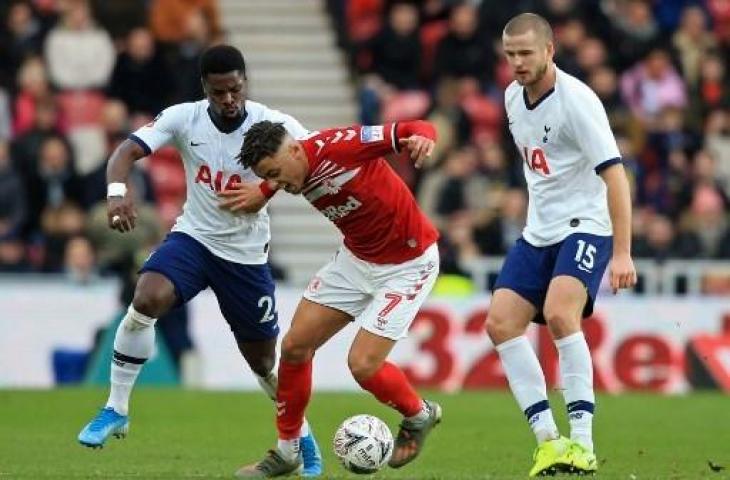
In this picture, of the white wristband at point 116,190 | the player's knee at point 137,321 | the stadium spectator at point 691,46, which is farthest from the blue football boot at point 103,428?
the stadium spectator at point 691,46

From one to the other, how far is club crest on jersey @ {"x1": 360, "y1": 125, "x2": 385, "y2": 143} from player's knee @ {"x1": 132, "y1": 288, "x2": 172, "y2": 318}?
157 centimetres

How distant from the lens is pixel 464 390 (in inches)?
819

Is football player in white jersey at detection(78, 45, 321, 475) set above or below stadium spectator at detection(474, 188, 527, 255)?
above

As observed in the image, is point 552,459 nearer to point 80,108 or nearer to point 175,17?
point 80,108

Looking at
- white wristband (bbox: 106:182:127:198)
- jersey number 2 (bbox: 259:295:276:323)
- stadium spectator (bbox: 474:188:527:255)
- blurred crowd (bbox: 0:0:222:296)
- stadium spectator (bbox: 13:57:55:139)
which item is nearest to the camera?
white wristband (bbox: 106:182:127:198)

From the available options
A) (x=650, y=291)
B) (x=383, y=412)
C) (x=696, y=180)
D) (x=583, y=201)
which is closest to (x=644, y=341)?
(x=650, y=291)

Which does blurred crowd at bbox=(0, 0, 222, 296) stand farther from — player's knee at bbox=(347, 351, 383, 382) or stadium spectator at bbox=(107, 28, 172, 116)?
player's knee at bbox=(347, 351, 383, 382)

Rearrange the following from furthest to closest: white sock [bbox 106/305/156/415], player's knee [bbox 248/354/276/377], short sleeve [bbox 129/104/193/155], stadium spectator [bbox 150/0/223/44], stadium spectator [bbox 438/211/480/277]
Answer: stadium spectator [bbox 150/0/223/44] → stadium spectator [bbox 438/211/480/277] → player's knee [bbox 248/354/276/377] → short sleeve [bbox 129/104/193/155] → white sock [bbox 106/305/156/415]

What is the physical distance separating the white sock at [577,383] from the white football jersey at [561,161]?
65 cm

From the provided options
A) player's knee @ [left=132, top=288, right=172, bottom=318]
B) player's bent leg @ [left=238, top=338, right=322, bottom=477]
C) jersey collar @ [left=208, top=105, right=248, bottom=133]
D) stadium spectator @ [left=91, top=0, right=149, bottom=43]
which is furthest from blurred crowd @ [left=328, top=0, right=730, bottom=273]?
player's knee @ [left=132, top=288, right=172, bottom=318]

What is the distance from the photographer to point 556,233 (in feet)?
39.4

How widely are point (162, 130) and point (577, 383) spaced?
2963 mm

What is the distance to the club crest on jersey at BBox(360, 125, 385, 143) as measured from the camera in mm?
11625

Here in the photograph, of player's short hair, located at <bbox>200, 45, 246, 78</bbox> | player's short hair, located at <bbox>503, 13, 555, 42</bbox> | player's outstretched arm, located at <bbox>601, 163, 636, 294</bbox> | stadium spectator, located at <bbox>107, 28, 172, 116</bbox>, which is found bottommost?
stadium spectator, located at <bbox>107, 28, 172, 116</bbox>
